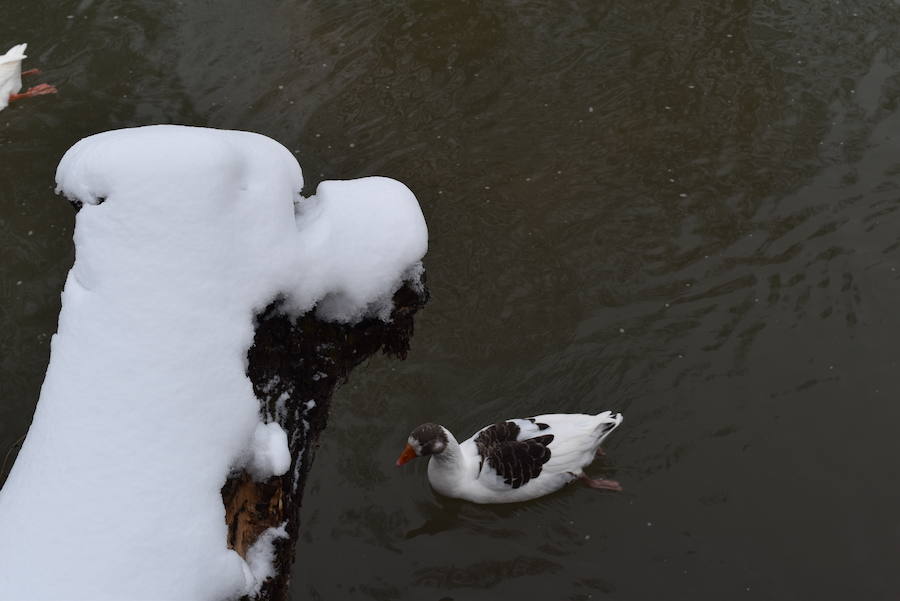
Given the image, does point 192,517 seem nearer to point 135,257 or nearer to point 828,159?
point 135,257

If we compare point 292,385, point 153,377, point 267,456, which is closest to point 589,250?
point 292,385

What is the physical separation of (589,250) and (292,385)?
4.22m

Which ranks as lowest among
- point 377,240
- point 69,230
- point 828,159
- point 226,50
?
point 828,159

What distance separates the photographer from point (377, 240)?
4.00 meters

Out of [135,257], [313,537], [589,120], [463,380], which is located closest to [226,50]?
[589,120]

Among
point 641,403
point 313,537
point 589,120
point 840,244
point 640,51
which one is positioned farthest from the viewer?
point 640,51

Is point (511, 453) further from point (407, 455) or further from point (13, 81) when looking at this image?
point (13, 81)

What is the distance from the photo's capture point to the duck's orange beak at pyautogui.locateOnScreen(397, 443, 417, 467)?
635 centimetres

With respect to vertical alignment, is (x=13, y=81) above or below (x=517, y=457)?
above

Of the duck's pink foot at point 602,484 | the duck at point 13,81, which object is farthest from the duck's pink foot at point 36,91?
the duck's pink foot at point 602,484

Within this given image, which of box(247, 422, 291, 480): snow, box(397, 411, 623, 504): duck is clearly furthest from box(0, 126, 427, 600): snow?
box(397, 411, 623, 504): duck

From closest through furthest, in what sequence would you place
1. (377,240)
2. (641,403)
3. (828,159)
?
(377,240)
(641,403)
(828,159)

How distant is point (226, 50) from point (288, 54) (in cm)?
68

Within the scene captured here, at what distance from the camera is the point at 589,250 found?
7879 mm
